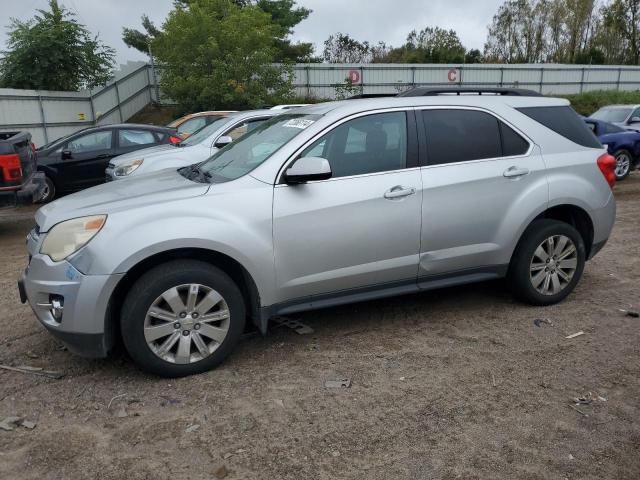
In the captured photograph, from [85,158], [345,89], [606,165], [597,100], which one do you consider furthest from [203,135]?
[597,100]

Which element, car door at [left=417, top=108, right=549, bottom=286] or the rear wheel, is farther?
the rear wheel

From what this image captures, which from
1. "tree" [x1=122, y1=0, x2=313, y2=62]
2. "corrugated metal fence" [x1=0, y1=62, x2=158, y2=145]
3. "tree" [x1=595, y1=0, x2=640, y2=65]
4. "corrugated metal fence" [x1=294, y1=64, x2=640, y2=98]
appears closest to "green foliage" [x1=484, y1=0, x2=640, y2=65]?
"tree" [x1=595, y1=0, x2=640, y2=65]

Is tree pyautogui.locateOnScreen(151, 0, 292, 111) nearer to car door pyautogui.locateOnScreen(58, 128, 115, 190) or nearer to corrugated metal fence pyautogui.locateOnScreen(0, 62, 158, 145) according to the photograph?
corrugated metal fence pyautogui.locateOnScreen(0, 62, 158, 145)

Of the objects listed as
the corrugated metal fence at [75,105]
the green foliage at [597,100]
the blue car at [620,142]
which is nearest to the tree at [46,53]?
the corrugated metal fence at [75,105]

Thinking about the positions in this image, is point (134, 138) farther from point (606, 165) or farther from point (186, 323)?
point (606, 165)

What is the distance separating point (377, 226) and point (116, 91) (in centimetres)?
2210

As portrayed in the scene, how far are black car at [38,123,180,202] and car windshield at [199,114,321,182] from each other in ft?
22.4

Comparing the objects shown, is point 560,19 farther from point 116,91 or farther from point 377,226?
point 377,226

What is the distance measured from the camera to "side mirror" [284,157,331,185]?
12.1 ft

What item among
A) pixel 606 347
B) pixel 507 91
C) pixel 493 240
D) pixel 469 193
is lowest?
pixel 606 347

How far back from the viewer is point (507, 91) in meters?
4.94

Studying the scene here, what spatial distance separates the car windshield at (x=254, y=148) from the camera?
4.03 metres

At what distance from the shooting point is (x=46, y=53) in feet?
61.1

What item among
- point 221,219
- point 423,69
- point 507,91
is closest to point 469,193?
point 507,91
